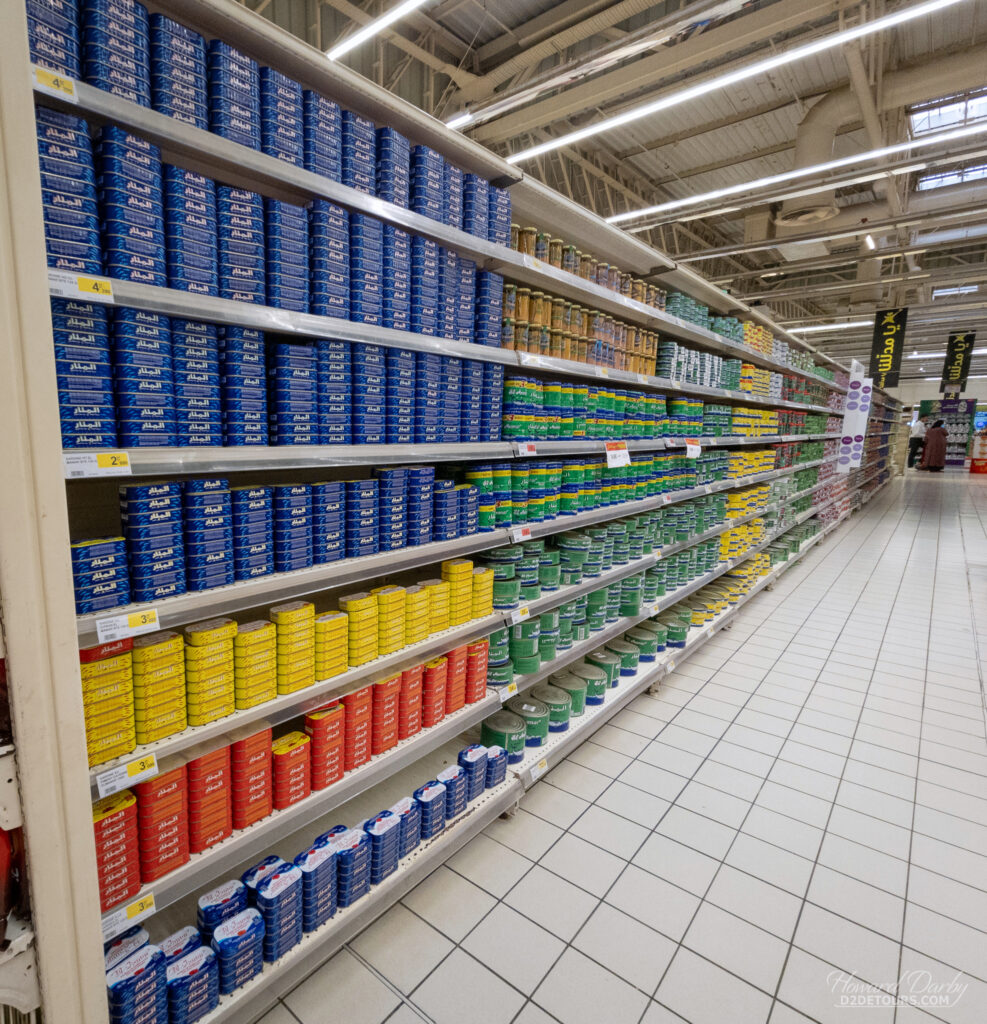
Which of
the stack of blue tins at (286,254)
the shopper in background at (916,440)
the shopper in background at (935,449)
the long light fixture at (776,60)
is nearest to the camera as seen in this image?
the stack of blue tins at (286,254)

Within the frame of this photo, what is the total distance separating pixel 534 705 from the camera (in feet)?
9.63

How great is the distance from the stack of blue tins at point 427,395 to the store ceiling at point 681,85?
3447mm

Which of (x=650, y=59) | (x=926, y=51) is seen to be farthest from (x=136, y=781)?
(x=926, y=51)

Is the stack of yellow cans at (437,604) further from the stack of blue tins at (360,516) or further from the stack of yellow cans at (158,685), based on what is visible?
the stack of yellow cans at (158,685)

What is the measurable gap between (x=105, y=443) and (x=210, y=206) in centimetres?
65

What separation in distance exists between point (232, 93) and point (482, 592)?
6.04 feet

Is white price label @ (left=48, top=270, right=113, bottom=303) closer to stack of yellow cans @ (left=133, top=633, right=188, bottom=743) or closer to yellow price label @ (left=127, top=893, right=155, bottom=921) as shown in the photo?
stack of yellow cans @ (left=133, top=633, right=188, bottom=743)

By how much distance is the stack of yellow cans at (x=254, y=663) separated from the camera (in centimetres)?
158

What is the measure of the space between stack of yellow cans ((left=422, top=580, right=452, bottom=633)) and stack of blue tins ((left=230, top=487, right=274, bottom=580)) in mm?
699

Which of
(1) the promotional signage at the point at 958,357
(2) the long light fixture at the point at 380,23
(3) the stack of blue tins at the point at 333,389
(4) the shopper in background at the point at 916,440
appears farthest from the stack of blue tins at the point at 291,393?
(4) the shopper in background at the point at 916,440

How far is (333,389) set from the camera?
1.72 metres

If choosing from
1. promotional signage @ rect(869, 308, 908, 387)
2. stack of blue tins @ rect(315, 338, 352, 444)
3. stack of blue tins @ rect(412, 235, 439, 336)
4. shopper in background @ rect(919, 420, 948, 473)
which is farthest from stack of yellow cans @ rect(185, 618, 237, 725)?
shopper in background @ rect(919, 420, 948, 473)

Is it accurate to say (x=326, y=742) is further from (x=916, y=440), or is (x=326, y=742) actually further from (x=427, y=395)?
(x=916, y=440)

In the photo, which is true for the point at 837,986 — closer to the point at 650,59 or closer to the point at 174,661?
the point at 174,661
